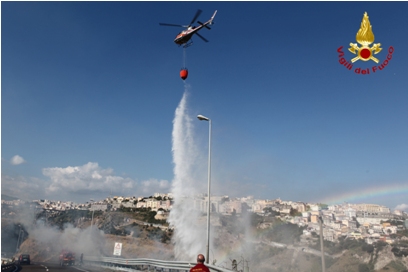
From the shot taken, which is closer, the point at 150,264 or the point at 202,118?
the point at 150,264

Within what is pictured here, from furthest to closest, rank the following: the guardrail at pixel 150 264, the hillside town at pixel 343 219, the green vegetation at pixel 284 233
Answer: the green vegetation at pixel 284 233 → the hillside town at pixel 343 219 → the guardrail at pixel 150 264

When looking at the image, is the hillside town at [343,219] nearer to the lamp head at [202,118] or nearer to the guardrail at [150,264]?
the guardrail at [150,264]

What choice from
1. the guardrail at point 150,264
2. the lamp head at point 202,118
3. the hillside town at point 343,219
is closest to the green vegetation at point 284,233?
the hillside town at point 343,219

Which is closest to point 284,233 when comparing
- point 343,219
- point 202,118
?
point 343,219

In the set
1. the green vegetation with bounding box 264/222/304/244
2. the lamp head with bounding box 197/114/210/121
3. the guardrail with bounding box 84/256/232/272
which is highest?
the lamp head with bounding box 197/114/210/121

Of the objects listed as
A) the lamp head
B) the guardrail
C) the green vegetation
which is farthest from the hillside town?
the lamp head

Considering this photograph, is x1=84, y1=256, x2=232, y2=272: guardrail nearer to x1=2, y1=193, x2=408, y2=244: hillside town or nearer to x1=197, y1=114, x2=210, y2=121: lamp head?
x1=197, y1=114, x2=210, y2=121: lamp head

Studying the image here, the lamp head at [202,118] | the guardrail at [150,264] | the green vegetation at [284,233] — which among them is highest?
the lamp head at [202,118]

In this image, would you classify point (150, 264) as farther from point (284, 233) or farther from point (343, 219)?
point (343, 219)

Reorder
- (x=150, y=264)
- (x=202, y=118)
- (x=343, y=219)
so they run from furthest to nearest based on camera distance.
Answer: (x=343, y=219) < (x=202, y=118) < (x=150, y=264)

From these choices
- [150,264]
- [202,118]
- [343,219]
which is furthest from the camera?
[343,219]

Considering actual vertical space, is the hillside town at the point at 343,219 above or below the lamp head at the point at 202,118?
below

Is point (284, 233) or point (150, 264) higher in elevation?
point (150, 264)
